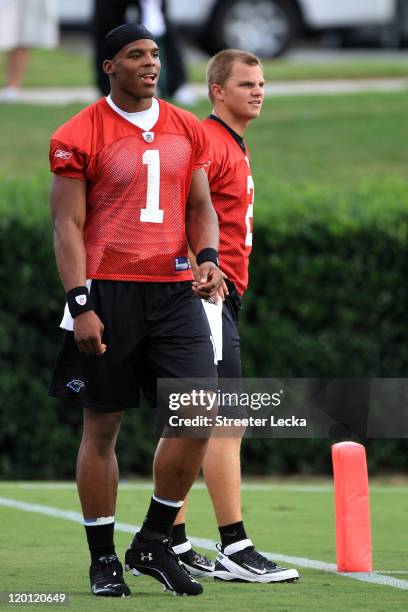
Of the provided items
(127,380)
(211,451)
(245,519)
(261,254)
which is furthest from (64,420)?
(127,380)

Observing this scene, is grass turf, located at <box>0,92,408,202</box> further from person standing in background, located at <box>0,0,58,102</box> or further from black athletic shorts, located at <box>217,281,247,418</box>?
black athletic shorts, located at <box>217,281,247,418</box>

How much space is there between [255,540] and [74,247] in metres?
2.56

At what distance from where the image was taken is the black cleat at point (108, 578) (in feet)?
20.0

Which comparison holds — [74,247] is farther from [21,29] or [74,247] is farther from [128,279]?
[21,29]

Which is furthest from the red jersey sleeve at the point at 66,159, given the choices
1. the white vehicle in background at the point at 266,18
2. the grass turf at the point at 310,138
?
the white vehicle in background at the point at 266,18

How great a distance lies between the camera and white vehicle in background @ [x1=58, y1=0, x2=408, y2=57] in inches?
898

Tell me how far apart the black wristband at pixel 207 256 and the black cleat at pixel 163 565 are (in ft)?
3.56

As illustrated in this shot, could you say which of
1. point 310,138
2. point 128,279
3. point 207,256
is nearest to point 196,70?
point 310,138

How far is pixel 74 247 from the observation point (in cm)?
604

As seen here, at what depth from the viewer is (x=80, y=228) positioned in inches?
241

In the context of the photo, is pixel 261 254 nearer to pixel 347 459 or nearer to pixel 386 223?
pixel 386 223

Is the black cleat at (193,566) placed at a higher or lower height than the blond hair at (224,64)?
lower

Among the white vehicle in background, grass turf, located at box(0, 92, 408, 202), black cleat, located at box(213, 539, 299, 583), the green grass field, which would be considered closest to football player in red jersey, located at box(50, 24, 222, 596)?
the green grass field

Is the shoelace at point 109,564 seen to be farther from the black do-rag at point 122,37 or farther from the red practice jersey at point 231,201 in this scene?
the black do-rag at point 122,37
